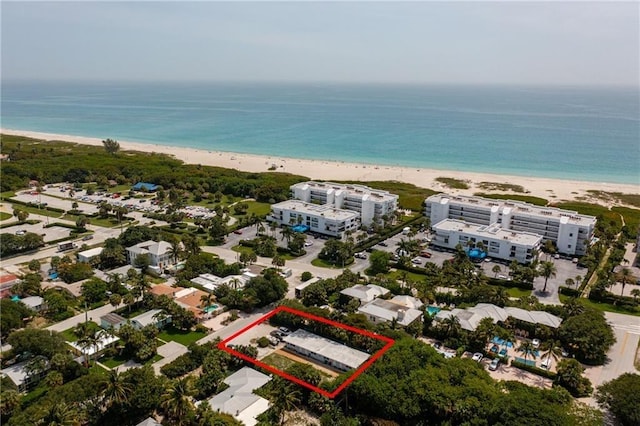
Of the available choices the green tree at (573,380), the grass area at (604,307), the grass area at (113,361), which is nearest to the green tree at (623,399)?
the green tree at (573,380)

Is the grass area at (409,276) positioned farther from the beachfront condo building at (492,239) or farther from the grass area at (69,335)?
the grass area at (69,335)

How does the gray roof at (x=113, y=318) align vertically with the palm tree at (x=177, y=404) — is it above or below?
below

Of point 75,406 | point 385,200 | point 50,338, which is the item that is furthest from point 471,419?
point 385,200

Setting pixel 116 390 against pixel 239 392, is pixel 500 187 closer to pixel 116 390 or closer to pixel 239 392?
pixel 239 392

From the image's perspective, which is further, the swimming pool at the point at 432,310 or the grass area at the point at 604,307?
the grass area at the point at 604,307

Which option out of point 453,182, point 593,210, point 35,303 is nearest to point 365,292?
point 35,303

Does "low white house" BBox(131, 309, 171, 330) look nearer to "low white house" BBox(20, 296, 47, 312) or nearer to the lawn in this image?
"low white house" BBox(20, 296, 47, 312)

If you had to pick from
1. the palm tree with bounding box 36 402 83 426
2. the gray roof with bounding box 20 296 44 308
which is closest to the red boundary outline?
the palm tree with bounding box 36 402 83 426
